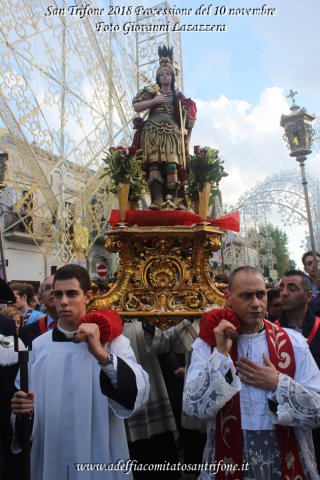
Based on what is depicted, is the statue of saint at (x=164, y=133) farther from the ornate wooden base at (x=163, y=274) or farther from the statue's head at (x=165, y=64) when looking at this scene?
the ornate wooden base at (x=163, y=274)

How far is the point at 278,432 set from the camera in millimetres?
1950

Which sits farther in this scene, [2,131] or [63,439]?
[2,131]

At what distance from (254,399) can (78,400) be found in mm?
879

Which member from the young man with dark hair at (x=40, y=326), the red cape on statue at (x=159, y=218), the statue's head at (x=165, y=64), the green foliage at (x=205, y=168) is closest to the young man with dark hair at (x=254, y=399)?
the young man with dark hair at (x=40, y=326)

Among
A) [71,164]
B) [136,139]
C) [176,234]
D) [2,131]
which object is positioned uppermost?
[71,164]

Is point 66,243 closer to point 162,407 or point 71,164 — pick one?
point 71,164

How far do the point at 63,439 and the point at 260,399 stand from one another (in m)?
1.00

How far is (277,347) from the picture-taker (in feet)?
6.93

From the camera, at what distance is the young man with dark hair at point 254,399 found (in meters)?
1.90

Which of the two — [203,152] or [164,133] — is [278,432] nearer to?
[203,152]

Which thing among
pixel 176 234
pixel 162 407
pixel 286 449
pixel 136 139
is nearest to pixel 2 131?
pixel 136 139

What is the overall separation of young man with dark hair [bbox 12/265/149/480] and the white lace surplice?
342 millimetres

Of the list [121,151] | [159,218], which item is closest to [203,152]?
[121,151]

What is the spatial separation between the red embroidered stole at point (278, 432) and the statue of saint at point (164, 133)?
2499mm
